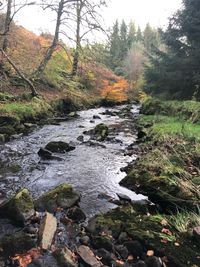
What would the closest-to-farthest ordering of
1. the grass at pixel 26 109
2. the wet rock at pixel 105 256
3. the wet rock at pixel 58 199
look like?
the wet rock at pixel 105 256, the wet rock at pixel 58 199, the grass at pixel 26 109

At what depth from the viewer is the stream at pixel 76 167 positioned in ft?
24.0

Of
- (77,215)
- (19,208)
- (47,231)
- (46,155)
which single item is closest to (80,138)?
(46,155)

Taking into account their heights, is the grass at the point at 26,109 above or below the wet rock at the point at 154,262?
below

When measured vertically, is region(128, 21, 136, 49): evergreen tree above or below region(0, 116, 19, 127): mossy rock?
above

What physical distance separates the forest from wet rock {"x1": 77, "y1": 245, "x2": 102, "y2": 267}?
0.05 ft

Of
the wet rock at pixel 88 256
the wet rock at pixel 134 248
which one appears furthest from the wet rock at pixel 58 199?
the wet rock at pixel 134 248

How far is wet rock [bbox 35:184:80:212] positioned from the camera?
20.6 feet

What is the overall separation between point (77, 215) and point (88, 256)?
1329 millimetres

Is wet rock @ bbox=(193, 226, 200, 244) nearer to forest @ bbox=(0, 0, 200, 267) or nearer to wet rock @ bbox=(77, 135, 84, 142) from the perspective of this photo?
forest @ bbox=(0, 0, 200, 267)

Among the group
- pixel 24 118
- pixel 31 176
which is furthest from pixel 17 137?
pixel 31 176

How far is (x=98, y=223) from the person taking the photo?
564cm

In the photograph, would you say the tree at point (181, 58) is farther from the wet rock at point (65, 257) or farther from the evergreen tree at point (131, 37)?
the evergreen tree at point (131, 37)

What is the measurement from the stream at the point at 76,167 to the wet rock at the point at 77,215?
0.22 m

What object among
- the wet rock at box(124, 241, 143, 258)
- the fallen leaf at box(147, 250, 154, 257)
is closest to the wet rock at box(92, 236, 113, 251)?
the wet rock at box(124, 241, 143, 258)
